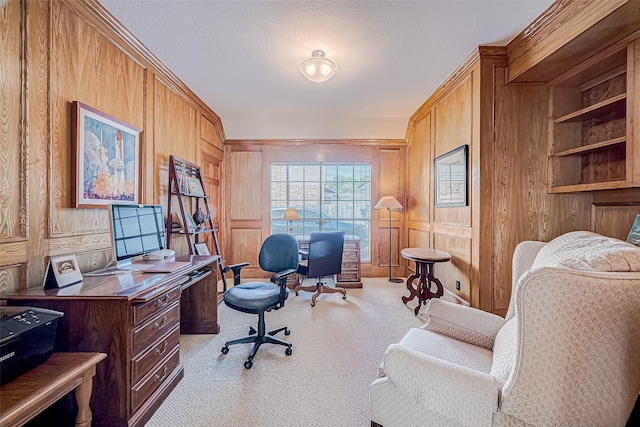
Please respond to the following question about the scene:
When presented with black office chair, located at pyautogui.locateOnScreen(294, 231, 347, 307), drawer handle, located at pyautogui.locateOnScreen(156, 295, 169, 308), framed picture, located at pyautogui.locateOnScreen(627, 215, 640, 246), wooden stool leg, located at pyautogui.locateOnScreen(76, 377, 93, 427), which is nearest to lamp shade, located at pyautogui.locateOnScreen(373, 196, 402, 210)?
black office chair, located at pyautogui.locateOnScreen(294, 231, 347, 307)

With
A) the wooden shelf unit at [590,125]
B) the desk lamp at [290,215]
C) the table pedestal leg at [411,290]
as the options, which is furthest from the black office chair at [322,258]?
the wooden shelf unit at [590,125]

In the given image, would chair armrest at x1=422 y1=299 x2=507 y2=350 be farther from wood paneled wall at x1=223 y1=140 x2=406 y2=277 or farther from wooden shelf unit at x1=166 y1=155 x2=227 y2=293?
wood paneled wall at x1=223 y1=140 x2=406 y2=277

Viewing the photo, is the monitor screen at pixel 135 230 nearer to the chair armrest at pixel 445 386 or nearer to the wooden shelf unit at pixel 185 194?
the wooden shelf unit at pixel 185 194

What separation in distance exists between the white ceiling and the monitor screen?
1.53m

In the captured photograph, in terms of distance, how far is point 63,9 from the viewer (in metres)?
1.80

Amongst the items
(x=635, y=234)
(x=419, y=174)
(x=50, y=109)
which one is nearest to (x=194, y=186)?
(x=50, y=109)

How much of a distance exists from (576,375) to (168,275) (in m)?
2.13

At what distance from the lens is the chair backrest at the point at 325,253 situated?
3562mm

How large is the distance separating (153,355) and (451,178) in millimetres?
3341


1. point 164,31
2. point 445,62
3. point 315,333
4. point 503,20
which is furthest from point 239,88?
point 315,333

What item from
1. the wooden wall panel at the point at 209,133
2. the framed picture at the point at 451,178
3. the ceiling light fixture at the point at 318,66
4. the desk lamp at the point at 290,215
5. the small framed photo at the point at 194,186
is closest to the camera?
the ceiling light fixture at the point at 318,66

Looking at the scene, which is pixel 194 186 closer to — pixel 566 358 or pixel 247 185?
pixel 247 185

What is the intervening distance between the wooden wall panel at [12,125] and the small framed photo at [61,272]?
217 millimetres

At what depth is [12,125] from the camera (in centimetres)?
150
